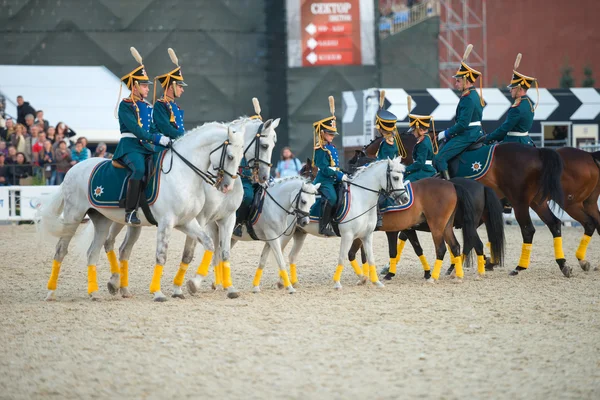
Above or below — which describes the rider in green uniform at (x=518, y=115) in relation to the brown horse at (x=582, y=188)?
above

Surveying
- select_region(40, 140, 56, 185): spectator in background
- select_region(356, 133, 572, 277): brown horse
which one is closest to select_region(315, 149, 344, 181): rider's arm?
select_region(356, 133, 572, 277): brown horse

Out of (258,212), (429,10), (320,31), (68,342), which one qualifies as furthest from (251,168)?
(429,10)

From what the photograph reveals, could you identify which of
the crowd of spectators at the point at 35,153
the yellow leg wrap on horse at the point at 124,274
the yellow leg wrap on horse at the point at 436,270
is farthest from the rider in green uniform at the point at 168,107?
the crowd of spectators at the point at 35,153

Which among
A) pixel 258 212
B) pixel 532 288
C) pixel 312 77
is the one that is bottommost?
pixel 532 288

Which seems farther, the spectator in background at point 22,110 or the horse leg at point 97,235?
the spectator in background at point 22,110

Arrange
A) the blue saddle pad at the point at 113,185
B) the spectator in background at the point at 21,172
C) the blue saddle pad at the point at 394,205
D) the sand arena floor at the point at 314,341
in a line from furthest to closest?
the spectator in background at the point at 21,172 < the blue saddle pad at the point at 394,205 < the blue saddle pad at the point at 113,185 < the sand arena floor at the point at 314,341

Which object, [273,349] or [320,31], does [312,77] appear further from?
[273,349]

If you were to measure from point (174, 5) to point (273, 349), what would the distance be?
22698mm

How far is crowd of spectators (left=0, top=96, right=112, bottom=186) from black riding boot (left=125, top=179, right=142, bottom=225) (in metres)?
13.1

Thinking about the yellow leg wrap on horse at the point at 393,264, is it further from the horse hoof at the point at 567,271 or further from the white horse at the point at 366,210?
the horse hoof at the point at 567,271

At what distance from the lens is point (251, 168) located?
11523 mm

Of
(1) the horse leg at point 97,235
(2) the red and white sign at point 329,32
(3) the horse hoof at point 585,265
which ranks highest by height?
(2) the red and white sign at point 329,32

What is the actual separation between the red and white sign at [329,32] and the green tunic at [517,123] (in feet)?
47.6

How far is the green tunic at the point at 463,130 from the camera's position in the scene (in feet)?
47.1
